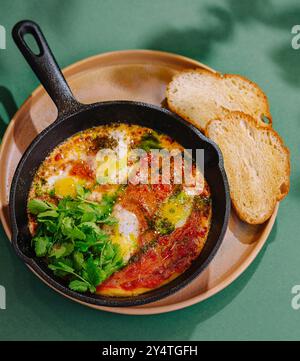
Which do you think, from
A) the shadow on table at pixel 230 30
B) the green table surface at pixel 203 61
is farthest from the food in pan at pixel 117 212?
the shadow on table at pixel 230 30

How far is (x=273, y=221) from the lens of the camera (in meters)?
2.63

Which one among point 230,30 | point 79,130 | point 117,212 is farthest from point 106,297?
point 230,30

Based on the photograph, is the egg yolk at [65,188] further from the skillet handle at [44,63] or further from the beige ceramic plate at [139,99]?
the skillet handle at [44,63]

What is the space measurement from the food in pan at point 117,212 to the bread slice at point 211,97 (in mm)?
176

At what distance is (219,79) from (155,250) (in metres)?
0.88

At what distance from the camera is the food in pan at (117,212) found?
2.45 meters

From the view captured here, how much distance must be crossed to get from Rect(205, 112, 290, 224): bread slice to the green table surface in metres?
0.15

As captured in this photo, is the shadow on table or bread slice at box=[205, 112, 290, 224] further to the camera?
the shadow on table

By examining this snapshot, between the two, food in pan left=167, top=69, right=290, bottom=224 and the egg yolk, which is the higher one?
food in pan left=167, top=69, right=290, bottom=224

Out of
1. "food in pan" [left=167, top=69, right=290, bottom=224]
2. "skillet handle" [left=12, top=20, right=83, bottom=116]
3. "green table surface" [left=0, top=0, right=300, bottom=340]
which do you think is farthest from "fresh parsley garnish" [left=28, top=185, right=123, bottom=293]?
"food in pan" [left=167, top=69, right=290, bottom=224]

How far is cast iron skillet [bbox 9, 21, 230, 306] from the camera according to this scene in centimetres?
233

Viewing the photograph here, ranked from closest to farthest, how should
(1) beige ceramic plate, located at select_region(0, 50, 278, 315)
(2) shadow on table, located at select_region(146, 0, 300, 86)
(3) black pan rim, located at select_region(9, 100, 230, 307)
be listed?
(3) black pan rim, located at select_region(9, 100, 230, 307) → (1) beige ceramic plate, located at select_region(0, 50, 278, 315) → (2) shadow on table, located at select_region(146, 0, 300, 86)

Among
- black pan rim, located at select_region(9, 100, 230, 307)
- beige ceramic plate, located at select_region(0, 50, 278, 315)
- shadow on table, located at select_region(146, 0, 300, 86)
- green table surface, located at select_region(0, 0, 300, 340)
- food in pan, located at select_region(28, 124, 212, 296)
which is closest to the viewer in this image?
black pan rim, located at select_region(9, 100, 230, 307)

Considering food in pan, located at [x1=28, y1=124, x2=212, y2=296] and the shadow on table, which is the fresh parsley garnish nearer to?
food in pan, located at [x1=28, y1=124, x2=212, y2=296]
